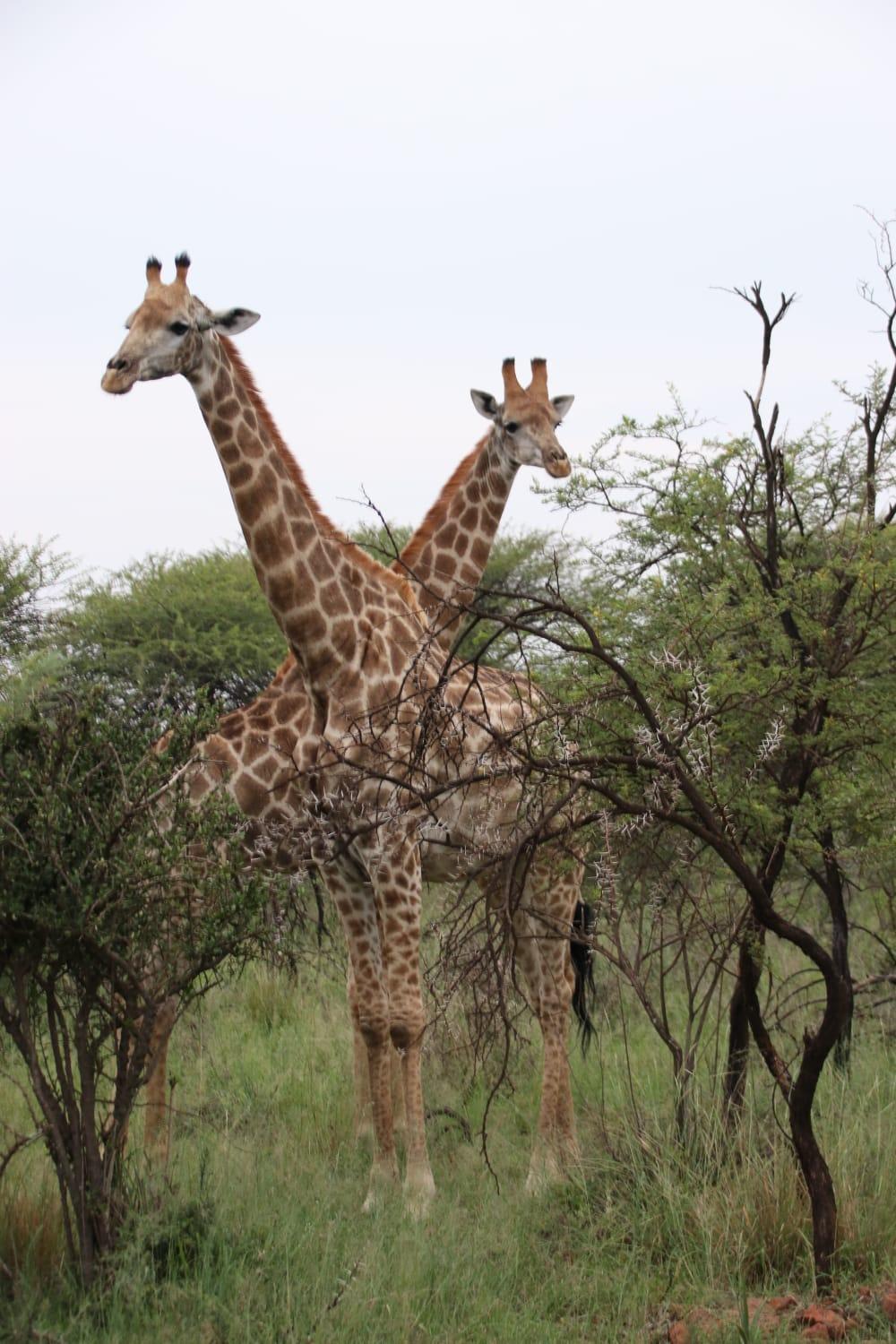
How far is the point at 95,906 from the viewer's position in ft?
13.9

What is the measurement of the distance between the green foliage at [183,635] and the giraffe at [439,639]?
533cm

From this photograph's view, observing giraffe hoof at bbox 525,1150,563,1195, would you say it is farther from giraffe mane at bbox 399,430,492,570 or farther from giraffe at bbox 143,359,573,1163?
giraffe mane at bbox 399,430,492,570

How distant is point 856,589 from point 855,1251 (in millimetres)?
2125

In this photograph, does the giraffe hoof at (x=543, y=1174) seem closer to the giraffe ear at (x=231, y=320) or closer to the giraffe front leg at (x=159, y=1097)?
the giraffe front leg at (x=159, y=1097)

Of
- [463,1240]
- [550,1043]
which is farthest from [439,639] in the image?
[463,1240]

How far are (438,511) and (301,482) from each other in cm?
146

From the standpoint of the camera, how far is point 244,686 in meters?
13.8

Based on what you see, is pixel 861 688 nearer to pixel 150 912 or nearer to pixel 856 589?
pixel 856 589

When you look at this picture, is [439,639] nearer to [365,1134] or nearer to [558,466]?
[558,466]

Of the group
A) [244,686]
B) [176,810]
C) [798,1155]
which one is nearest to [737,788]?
[798,1155]

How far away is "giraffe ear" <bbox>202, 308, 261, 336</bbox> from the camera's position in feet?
20.2

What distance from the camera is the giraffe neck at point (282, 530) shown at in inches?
248

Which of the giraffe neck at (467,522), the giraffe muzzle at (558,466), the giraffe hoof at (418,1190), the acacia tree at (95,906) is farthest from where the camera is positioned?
the giraffe neck at (467,522)

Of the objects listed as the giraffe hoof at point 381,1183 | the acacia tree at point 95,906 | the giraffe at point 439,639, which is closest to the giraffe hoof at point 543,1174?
the giraffe hoof at point 381,1183
